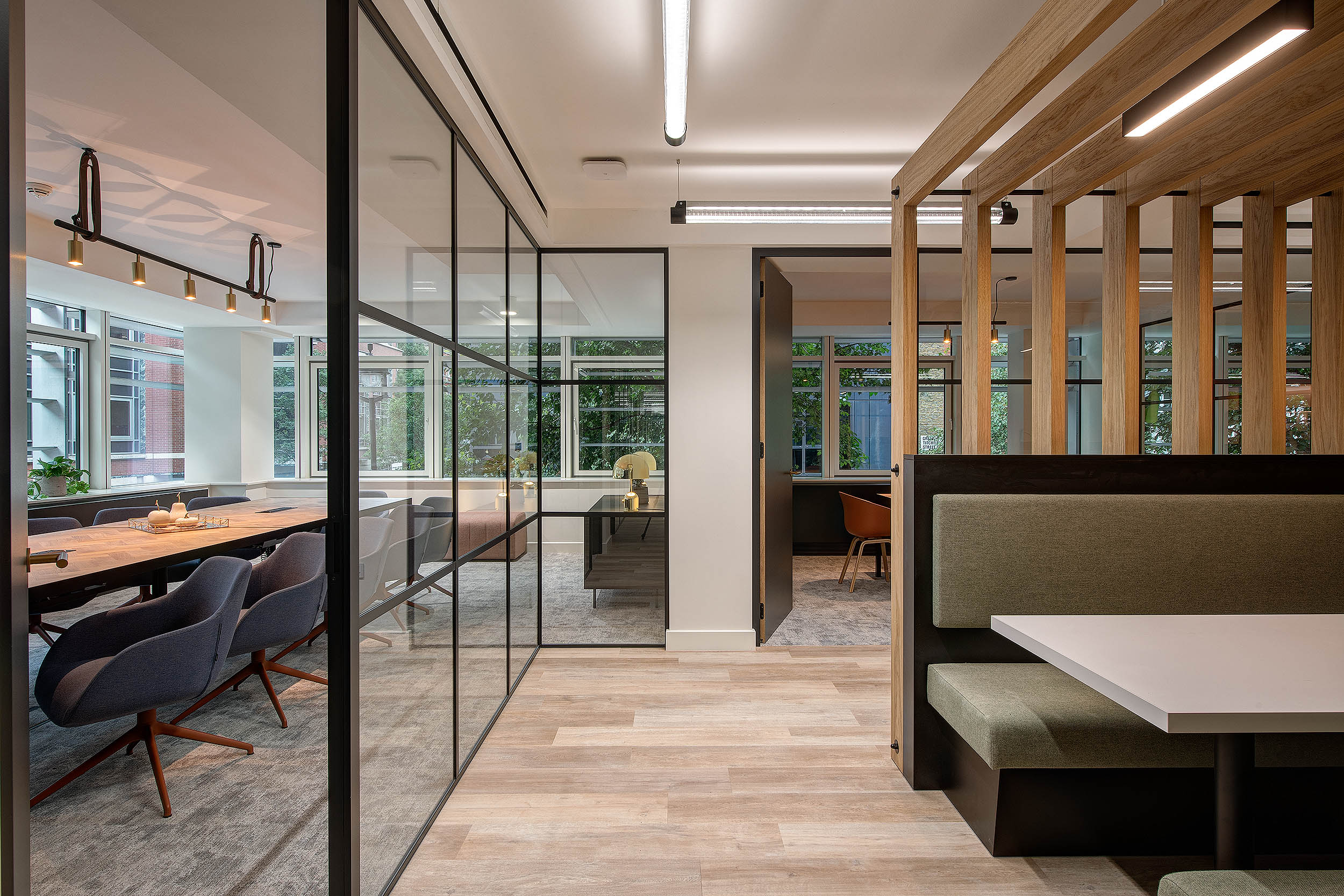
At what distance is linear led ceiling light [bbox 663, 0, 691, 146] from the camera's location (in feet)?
6.00

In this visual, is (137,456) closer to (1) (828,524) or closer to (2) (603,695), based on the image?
(2) (603,695)

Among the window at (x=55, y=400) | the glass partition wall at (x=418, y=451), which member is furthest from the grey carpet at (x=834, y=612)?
the window at (x=55, y=400)

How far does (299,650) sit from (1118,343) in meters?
4.59

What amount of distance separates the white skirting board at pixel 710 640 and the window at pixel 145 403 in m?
5.22

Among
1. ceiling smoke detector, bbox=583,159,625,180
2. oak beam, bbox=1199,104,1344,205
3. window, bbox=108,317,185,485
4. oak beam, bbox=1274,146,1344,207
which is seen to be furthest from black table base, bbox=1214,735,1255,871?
window, bbox=108,317,185,485

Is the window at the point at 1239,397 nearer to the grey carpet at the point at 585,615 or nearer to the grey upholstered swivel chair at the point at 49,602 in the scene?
the grey carpet at the point at 585,615

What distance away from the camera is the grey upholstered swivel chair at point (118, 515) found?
3.83 m

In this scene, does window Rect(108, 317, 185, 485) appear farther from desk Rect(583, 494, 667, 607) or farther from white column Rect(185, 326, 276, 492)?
desk Rect(583, 494, 667, 607)

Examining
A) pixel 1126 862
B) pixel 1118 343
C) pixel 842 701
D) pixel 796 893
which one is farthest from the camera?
pixel 842 701

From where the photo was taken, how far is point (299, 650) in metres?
3.47

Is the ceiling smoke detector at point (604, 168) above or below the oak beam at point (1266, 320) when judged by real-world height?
above

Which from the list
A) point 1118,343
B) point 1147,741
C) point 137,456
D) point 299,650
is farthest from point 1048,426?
point 137,456

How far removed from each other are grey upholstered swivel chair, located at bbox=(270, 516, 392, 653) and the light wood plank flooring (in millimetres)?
875

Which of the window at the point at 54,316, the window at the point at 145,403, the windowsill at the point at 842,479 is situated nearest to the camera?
the window at the point at 54,316
